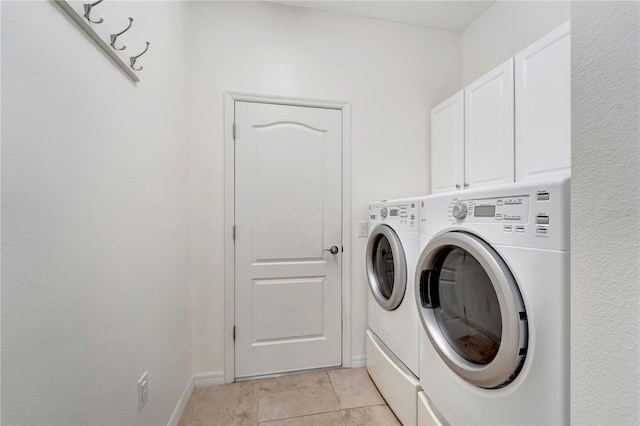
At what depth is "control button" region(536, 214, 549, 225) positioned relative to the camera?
0.73 metres

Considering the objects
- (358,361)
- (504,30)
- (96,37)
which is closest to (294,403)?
(358,361)

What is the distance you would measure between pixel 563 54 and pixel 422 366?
5.14ft

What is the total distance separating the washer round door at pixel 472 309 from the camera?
0.79 metres

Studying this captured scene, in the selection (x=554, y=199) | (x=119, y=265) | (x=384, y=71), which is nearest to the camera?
(x=554, y=199)

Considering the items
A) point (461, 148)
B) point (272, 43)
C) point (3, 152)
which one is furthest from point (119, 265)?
point (461, 148)

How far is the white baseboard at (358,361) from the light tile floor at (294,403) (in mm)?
95

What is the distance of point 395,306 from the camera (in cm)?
147

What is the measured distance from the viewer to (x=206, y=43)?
1.83 meters

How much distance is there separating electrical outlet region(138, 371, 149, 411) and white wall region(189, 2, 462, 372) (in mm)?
675

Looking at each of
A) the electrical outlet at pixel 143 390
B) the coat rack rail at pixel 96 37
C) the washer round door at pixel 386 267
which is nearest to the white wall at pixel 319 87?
the washer round door at pixel 386 267

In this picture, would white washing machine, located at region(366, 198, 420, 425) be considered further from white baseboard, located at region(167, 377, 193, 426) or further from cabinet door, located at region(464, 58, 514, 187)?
white baseboard, located at region(167, 377, 193, 426)

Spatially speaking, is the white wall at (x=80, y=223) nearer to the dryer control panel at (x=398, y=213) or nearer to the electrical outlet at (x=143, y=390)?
the electrical outlet at (x=143, y=390)

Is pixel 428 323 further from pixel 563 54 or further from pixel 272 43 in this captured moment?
pixel 272 43

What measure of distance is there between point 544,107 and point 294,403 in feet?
6.94
